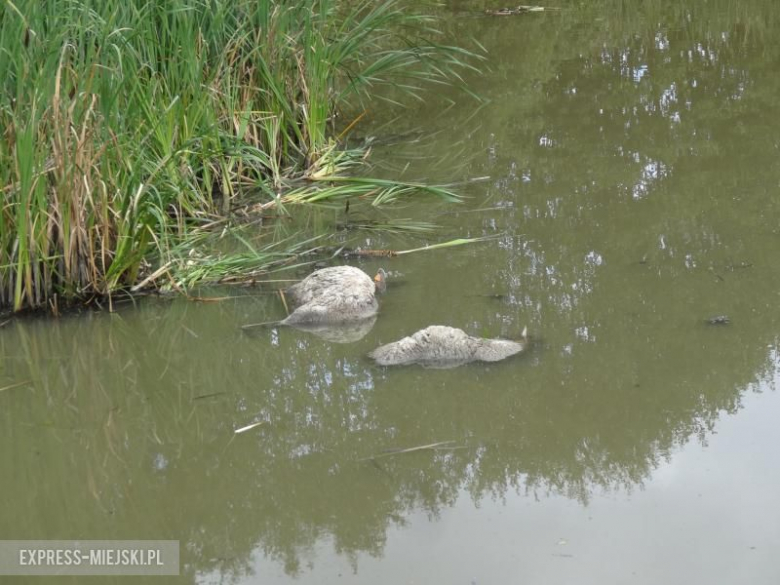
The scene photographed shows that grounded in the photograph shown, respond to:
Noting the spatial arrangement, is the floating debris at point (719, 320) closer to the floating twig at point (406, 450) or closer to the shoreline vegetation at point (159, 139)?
the floating twig at point (406, 450)

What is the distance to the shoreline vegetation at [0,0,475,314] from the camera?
159 inches

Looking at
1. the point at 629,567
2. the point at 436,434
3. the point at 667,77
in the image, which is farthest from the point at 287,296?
the point at 667,77

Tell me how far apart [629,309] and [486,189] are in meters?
1.52

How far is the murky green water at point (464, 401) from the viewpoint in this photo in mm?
2854

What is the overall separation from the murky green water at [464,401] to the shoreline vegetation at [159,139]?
0.76 feet

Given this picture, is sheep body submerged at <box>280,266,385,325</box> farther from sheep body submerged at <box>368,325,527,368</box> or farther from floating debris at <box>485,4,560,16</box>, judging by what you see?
floating debris at <box>485,4,560,16</box>

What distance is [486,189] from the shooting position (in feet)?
17.9

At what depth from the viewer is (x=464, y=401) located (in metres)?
3.51

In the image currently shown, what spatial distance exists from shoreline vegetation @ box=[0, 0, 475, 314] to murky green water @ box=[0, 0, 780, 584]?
0.76 ft

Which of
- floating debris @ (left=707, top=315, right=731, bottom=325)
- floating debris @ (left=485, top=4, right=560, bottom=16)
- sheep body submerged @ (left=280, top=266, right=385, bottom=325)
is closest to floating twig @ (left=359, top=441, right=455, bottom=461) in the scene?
sheep body submerged @ (left=280, top=266, right=385, bottom=325)

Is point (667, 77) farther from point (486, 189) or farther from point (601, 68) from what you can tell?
point (486, 189)

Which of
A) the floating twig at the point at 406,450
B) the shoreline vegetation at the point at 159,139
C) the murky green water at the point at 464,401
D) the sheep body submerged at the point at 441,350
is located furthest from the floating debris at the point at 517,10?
the floating twig at the point at 406,450

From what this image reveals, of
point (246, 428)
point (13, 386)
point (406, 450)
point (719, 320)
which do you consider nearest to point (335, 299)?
point (246, 428)

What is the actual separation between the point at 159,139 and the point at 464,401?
1967 millimetres
